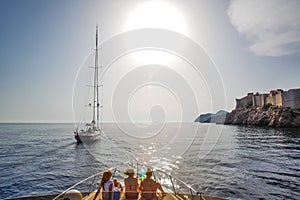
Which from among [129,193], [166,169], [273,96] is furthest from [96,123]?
[273,96]

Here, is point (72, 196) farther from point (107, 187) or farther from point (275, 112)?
point (275, 112)

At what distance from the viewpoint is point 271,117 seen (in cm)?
8750

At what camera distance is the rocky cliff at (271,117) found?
255ft

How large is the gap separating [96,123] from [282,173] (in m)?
41.6

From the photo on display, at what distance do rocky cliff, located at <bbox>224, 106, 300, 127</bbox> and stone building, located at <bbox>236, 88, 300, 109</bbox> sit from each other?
14.2 feet

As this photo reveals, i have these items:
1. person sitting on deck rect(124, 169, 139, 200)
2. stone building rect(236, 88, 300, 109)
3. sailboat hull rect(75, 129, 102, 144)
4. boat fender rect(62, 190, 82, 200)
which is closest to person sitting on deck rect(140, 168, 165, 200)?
person sitting on deck rect(124, 169, 139, 200)

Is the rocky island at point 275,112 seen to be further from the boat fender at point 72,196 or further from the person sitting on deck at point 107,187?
the boat fender at point 72,196

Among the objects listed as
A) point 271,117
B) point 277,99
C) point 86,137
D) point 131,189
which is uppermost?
point 277,99

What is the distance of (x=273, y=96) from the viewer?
10062 centimetres

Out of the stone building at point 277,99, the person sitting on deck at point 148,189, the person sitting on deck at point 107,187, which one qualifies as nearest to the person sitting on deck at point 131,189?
the person sitting on deck at point 148,189

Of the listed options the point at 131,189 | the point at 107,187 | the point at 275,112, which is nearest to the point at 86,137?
the point at 131,189

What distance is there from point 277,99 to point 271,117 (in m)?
13.7

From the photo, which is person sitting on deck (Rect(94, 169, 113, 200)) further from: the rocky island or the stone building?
the stone building

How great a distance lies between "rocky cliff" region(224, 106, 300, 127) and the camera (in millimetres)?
77812
